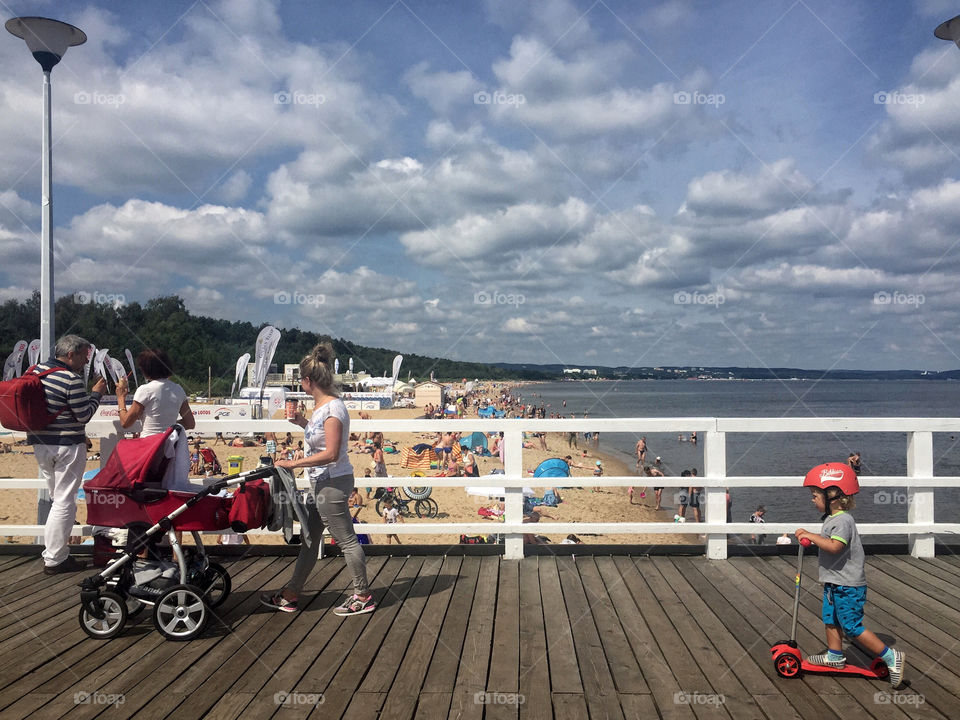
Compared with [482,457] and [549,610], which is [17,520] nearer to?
[482,457]

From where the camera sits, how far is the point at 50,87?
8656mm

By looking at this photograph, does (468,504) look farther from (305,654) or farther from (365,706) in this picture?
(365,706)

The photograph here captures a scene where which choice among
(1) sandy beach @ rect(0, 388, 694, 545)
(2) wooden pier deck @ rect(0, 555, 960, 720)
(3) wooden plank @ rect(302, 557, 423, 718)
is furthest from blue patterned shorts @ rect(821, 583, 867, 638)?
(1) sandy beach @ rect(0, 388, 694, 545)

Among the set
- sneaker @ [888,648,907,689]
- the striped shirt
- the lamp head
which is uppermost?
the lamp head

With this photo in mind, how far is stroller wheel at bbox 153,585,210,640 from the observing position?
405 cm

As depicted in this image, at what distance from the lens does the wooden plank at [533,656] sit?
323cm

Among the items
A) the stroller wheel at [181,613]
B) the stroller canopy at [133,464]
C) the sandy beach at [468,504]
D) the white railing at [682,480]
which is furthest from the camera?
the sandy beach at [468,504]

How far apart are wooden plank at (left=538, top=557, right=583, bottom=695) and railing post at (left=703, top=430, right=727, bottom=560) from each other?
4.38ft

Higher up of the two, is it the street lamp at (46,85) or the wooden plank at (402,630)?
the street lamp at (46,85)

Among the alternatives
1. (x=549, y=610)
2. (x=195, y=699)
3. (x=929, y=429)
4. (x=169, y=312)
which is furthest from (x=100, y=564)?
(x=169, y=312)

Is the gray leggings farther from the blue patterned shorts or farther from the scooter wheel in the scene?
the blue patterned shorts

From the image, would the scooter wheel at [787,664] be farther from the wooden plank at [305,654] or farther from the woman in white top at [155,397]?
the woman in white top at [155,397]

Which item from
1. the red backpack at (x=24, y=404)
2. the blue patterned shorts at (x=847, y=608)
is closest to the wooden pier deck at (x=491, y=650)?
the blue patterned shorts at (x=847, y=608)

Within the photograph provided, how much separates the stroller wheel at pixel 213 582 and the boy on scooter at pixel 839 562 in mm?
3377
